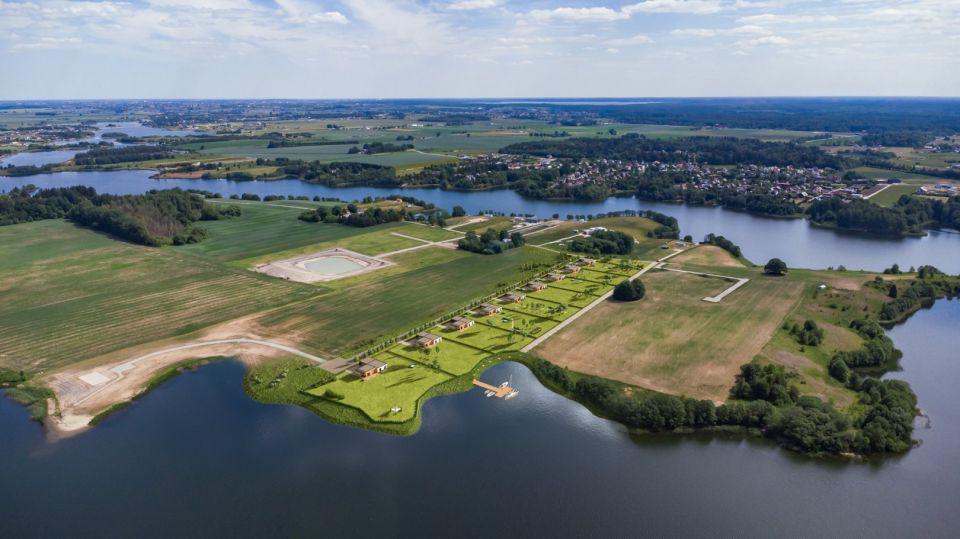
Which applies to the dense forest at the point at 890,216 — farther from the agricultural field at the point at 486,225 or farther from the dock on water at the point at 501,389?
the dock on water at the point at 501,389

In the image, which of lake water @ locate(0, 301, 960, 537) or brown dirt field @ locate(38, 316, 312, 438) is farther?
brown dirt field @ locate(38, 316, 312, 438)

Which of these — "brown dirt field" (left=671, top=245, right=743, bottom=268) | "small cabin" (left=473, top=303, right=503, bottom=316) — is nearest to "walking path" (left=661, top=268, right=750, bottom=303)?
"brown dirt field" (left=671, top=245, right=743, bottom=268)

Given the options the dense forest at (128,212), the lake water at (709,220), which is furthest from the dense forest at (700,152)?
the dense forest at (128,212)

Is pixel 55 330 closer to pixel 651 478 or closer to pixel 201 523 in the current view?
pixel 201 523

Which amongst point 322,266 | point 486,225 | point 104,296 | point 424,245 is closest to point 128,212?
point 104,296

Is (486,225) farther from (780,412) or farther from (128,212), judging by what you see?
(780,412)

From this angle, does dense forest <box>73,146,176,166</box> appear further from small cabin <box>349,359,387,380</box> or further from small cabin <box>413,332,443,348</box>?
small cabin <box>349,359,387,380</box>
